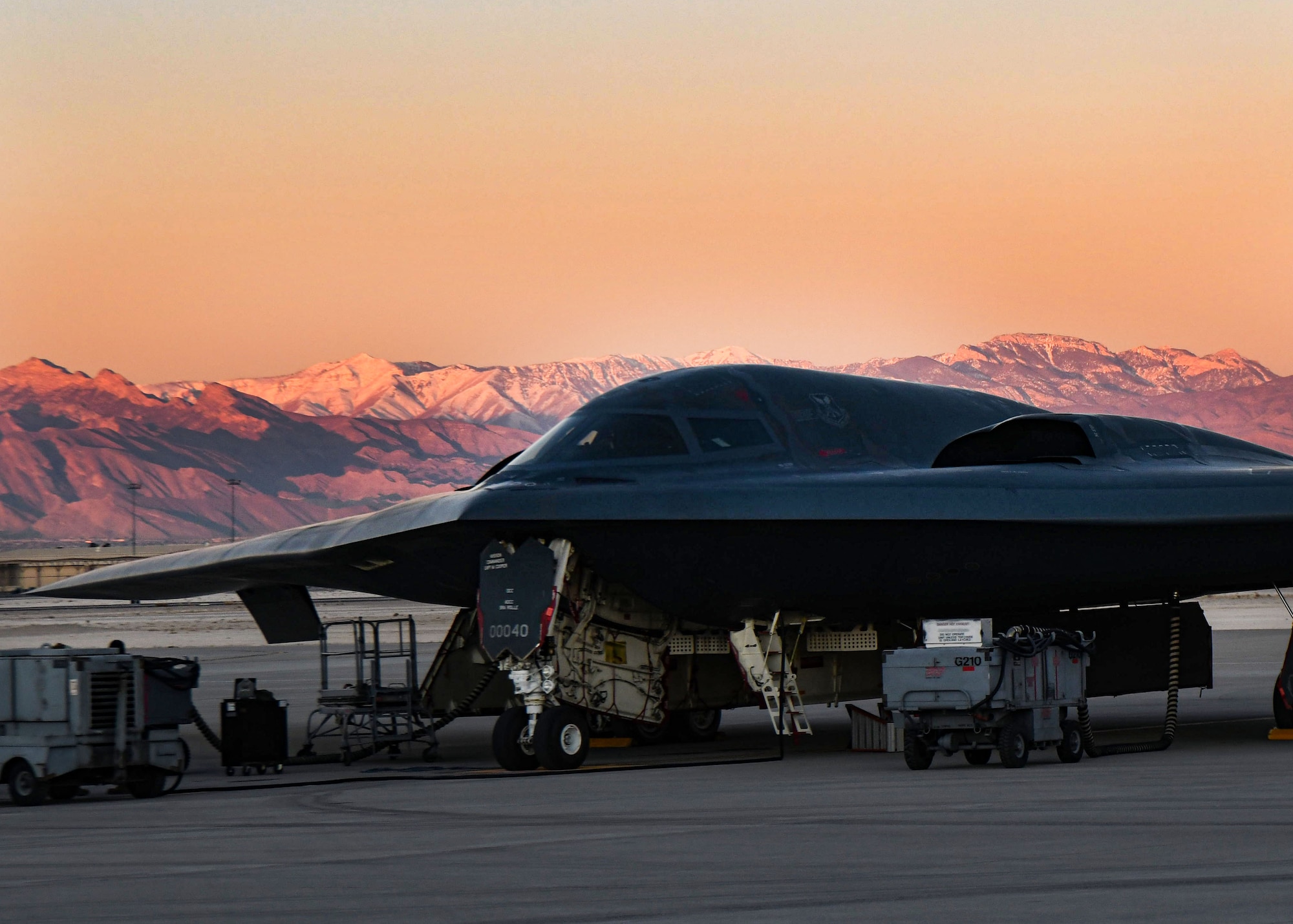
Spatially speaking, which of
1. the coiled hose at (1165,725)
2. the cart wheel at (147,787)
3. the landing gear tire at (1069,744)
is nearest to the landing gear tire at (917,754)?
the landing gear tire at (1069,744)

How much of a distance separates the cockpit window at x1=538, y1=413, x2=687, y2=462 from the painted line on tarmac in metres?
2.75

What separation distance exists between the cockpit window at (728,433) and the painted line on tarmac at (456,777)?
9.38ft

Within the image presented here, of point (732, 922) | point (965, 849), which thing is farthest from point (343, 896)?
point (965, 849)

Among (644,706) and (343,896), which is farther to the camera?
(644,706)

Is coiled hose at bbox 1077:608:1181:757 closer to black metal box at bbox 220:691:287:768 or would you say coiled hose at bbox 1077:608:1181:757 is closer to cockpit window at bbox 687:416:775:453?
cockpit window at bbox 687:416:775:453

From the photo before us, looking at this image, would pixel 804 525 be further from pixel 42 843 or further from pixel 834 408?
pixel 42 843

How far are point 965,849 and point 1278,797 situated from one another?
3.13 meters

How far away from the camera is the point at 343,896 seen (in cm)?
685

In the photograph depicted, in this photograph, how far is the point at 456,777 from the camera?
43.1 feet

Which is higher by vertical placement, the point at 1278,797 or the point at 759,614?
the point at 759,614

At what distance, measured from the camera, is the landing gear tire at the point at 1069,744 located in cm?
1316

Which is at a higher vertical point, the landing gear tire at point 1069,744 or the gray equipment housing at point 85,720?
the gray equipment housing at point 85,720

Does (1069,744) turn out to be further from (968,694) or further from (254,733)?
(254,733)

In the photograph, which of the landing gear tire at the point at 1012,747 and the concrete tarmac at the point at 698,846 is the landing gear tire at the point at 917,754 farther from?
the landing gear tire at the point at 1012,747
